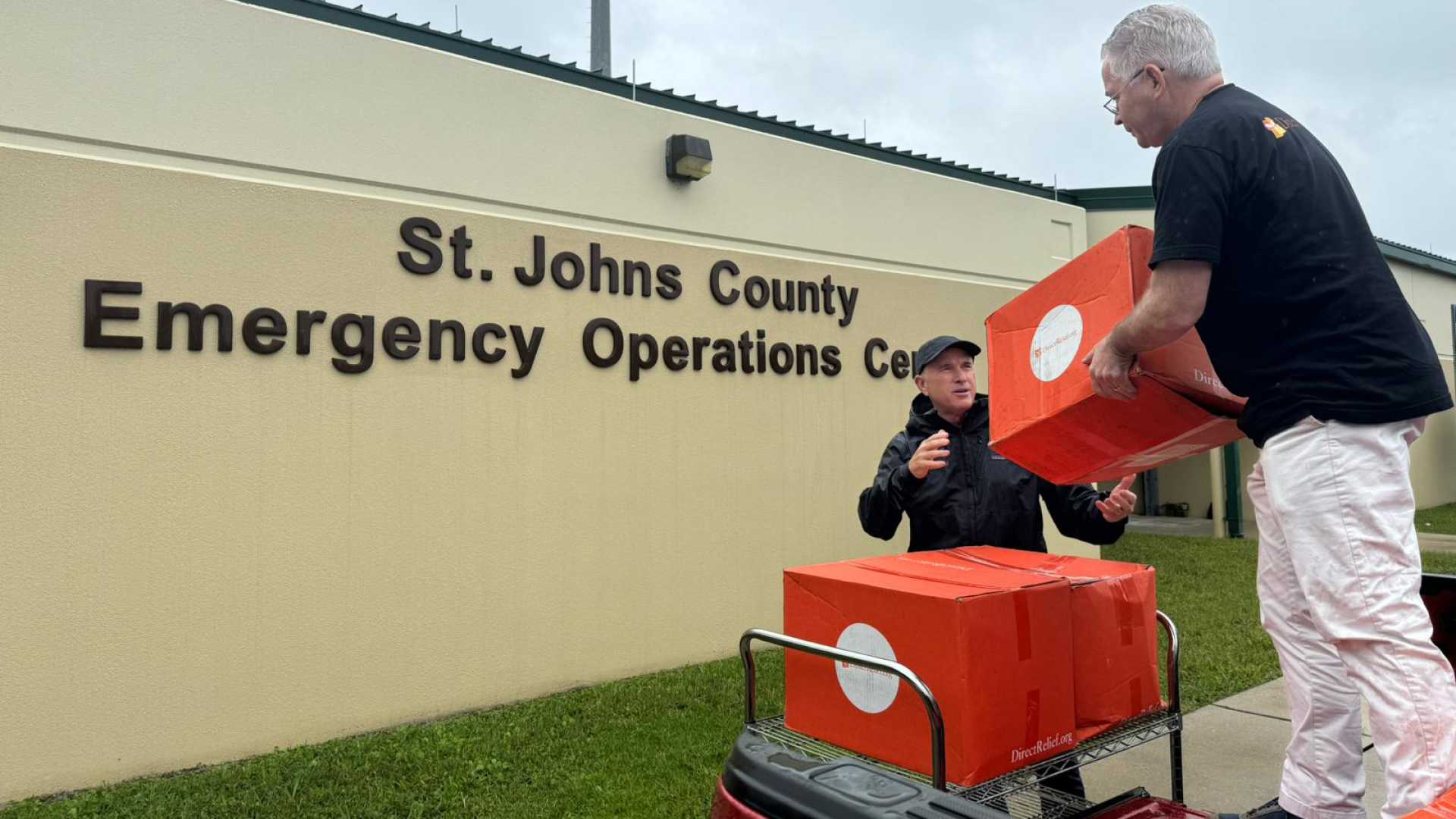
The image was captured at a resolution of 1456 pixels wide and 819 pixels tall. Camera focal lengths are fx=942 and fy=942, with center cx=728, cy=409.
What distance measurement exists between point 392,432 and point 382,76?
6.53 feet

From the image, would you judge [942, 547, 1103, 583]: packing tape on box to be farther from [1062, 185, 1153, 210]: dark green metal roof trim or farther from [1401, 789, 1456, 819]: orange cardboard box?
[1062, 185, 1153, 210]: dark green metal roof trim

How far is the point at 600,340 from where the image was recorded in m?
5.60

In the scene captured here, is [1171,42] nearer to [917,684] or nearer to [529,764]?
[917,684]

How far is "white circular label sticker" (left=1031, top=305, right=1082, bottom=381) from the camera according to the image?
2.15 meters

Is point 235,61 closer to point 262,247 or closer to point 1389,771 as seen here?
point 262,247

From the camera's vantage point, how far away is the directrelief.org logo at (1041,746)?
72.2 inches

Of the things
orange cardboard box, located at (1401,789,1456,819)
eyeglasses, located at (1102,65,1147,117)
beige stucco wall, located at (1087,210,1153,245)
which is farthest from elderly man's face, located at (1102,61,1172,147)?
beige stucco wall, located at (1087,210,1153,245)

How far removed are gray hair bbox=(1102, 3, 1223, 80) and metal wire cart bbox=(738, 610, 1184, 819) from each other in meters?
1.38

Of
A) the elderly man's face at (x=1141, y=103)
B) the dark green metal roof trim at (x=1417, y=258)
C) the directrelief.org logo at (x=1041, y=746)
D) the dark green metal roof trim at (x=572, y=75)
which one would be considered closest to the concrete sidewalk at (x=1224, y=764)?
the directrelief.org logo at (x=1041, y=746)

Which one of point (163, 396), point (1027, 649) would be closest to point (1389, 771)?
point (1027, 649)

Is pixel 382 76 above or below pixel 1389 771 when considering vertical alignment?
above

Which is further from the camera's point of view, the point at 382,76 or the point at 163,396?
the point at 382,76

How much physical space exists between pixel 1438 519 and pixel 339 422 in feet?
52.8

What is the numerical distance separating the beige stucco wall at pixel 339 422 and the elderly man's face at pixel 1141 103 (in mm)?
3708
